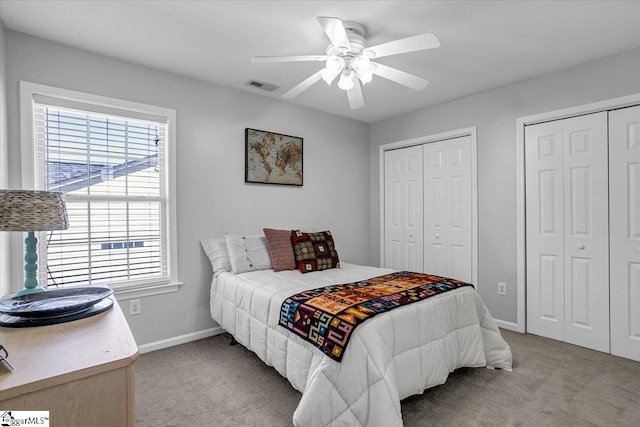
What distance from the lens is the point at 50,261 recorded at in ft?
8.05

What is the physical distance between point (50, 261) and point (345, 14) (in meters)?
2.76

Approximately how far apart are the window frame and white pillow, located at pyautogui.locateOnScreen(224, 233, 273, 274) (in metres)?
0.52

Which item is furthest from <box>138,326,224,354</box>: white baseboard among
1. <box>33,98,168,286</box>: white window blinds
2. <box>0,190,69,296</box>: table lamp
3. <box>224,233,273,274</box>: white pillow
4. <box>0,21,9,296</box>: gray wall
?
<box>0,190,69,296</box>: table lamp

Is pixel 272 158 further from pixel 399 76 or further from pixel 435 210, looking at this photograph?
pixel 435 210

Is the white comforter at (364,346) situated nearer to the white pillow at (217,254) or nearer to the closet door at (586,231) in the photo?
the white pillow at (217,254)

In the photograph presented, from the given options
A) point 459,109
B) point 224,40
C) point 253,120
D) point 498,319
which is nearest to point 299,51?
point 224,40

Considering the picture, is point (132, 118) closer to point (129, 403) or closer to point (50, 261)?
point (50, 261)

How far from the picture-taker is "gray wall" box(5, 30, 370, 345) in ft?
8.04

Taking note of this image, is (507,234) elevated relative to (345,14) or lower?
lower

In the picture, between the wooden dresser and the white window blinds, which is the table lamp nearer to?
the wooden dresser

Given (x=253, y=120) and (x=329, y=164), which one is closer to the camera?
(x=253, y=120)

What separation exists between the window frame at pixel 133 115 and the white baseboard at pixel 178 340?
17.4 inches

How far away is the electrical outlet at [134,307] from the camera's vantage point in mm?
2779

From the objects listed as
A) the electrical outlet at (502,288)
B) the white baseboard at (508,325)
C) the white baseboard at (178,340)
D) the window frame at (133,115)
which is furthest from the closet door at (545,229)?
the window frame at (133,115)
